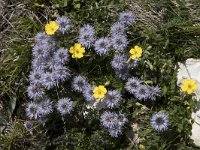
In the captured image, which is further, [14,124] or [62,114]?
[14,124]

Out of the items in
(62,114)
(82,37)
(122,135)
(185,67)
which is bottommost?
(122,135)

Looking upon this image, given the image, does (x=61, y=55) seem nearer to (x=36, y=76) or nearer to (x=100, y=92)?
(x=36, y=76)

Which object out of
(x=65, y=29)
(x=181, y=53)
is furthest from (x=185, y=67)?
(x=65, y=29)

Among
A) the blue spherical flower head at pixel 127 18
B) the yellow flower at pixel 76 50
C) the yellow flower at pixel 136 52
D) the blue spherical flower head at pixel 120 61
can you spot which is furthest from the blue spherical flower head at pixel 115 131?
the blue spherical flower head at pixel 127 18

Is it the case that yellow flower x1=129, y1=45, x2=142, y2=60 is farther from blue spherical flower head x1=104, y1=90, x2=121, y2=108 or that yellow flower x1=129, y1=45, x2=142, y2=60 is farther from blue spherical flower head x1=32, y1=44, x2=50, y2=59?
blue spherical flower head x1=32, y1=44, x2=50, y2=59

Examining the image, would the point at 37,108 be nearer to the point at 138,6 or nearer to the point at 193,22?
the point at 138,6

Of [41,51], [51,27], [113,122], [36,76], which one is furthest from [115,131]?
[51,27]
